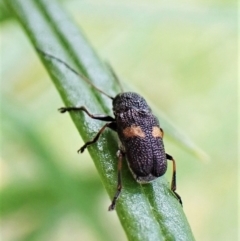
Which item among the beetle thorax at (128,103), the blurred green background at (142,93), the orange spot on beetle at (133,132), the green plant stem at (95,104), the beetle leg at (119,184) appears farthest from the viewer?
the blurred green background at (142,93)

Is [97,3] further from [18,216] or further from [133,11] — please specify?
[18,216]

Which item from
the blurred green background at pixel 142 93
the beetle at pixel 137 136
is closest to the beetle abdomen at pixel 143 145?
the beetle at pixel 137 136

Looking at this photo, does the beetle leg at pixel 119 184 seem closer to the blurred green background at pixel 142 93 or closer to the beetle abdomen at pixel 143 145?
the beetle abdomen at pixel 143 145

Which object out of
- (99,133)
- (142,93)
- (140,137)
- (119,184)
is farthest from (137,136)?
(142,93)

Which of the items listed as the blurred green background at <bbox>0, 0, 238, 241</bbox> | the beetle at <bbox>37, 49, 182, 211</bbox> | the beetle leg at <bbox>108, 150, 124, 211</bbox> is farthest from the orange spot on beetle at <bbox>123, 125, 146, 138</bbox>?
the blurred green background at <bbox>0, 0, 238, 241</bbox>

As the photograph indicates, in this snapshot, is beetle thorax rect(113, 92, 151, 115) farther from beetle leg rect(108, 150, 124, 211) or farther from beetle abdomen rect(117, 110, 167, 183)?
beetle leg rect(108, 150, 124, 211)

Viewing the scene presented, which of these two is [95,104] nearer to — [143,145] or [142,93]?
[143,145]
